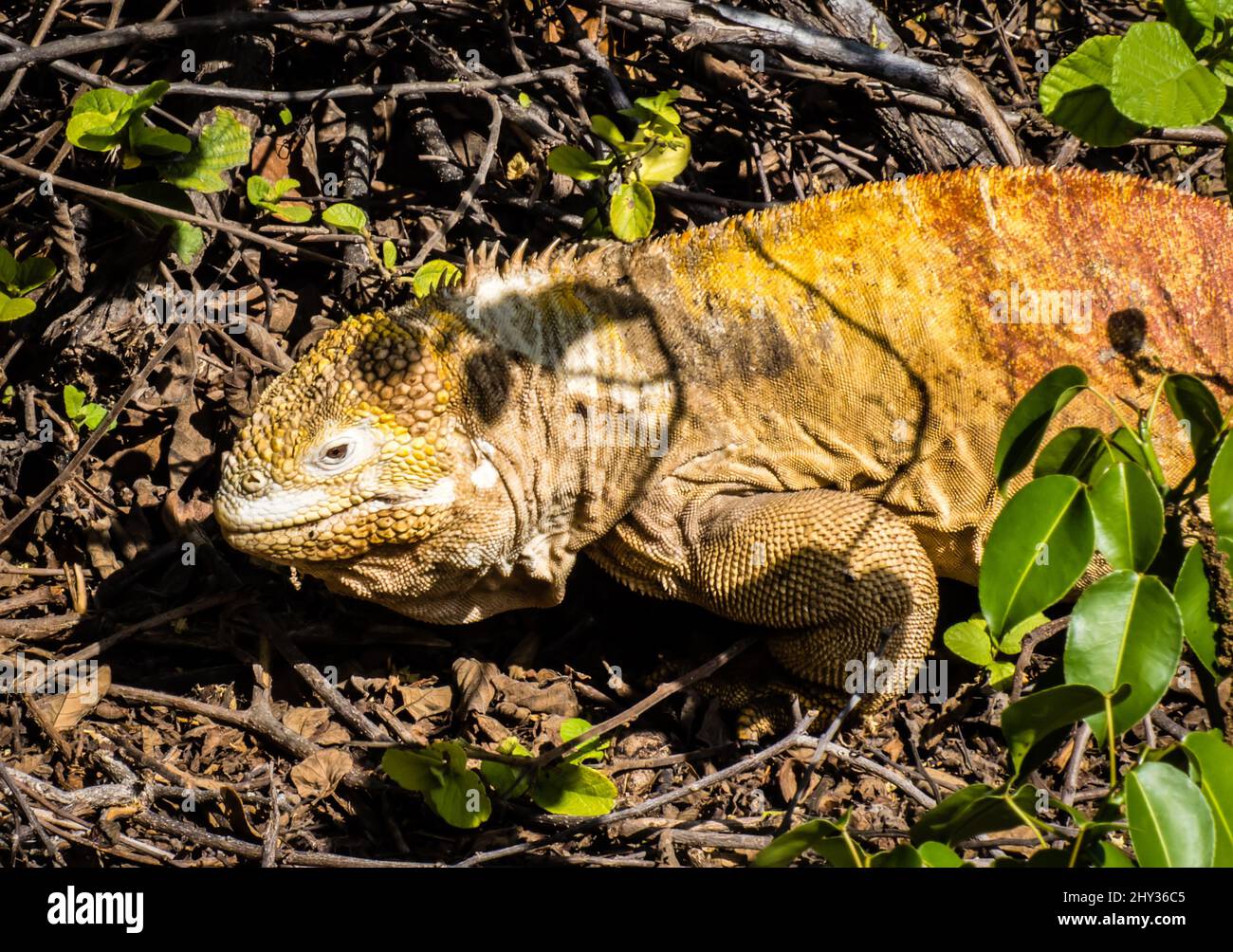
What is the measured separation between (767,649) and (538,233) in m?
2.21

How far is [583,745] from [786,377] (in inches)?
59.5

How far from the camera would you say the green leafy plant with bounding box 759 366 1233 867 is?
6.61 ft

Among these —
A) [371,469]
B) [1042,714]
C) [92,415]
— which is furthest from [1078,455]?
[92,415]

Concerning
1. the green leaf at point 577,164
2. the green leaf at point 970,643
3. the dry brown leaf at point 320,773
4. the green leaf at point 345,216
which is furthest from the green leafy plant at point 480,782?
the green leaf at point 577,164

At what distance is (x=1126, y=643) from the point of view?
6.84 ft

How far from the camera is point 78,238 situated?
5.32 meters

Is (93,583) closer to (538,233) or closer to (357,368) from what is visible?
(357,368)

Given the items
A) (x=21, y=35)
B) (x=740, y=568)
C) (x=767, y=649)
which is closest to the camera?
(x=740, y=568)

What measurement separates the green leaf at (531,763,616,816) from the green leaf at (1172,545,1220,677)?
2223 millimetres

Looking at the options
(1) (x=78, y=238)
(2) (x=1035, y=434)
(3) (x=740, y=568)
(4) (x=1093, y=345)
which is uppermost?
(2) (x=1035, y=434)

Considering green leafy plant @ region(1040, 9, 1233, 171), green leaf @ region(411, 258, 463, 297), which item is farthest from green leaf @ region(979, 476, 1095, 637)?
green leaf @ region(411, 258, 463, 297)

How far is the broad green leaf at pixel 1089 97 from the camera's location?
336 centimetres

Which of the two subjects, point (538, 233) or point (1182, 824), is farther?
point (538, 233)

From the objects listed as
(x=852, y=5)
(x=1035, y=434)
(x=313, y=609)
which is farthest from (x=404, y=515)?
(x=852, y=5)
